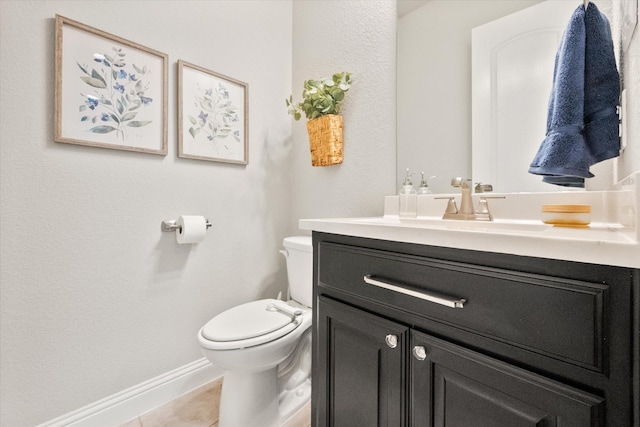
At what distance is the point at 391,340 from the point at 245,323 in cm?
78

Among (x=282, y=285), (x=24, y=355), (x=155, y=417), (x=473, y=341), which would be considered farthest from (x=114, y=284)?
(x=473, y=341)

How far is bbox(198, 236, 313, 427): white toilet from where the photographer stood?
1.11 m

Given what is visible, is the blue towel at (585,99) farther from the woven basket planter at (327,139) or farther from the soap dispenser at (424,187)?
the woven basket planter at (327,139)

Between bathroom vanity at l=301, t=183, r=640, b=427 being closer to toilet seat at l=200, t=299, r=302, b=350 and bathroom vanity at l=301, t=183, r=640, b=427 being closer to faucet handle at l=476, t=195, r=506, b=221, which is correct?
toilet seat at l=200, t=299, r=302, b=350

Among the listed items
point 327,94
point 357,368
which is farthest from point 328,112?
point 357,368

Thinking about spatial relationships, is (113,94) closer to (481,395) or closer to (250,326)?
(250,326)

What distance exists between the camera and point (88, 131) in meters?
1.21

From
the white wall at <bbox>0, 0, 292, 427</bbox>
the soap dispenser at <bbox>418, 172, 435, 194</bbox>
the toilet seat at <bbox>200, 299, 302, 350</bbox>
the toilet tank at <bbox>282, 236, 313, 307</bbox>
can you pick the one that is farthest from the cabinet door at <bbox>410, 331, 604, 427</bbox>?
the white wall at <bbox>0, 0, 292, 427</bbox>

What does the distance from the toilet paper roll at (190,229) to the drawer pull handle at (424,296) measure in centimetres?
98

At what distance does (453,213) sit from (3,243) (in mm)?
1623

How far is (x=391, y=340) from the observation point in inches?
27.5

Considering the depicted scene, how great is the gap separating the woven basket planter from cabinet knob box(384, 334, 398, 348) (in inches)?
42.6

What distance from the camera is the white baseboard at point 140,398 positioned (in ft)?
3.89

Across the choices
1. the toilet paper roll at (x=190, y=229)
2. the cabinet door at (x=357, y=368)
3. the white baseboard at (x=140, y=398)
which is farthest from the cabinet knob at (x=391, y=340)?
the white baseboard at (x=140, y=398)
